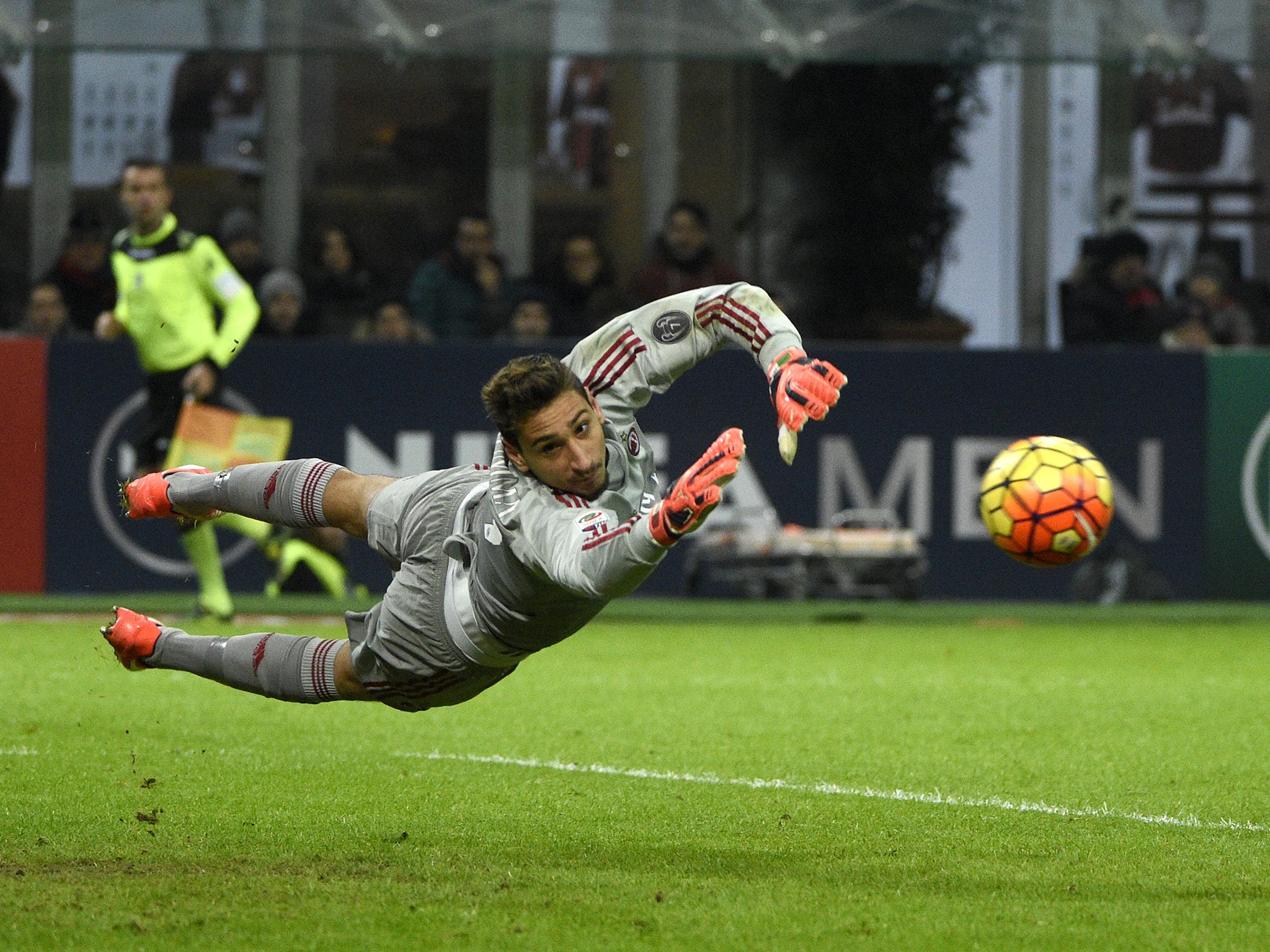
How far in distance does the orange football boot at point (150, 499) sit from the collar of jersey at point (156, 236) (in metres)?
5.15

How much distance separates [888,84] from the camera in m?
16.0

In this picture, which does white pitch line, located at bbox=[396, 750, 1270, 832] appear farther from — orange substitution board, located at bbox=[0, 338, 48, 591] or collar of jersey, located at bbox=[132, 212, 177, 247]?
orange substitution board, located at bbox=[0, 338, 48, 591]

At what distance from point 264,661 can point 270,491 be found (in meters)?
0.56

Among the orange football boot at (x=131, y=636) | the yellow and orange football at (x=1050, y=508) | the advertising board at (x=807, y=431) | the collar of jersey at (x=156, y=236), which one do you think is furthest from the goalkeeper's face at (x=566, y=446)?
the advertising board at (x=807, y=431)

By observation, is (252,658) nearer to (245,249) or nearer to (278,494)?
(278,494)

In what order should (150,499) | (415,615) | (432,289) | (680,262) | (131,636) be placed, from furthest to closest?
(432,289)
(680,262)
(150,499)
(131,636)
(415,615)

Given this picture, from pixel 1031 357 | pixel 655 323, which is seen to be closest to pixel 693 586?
pixel 1031 357

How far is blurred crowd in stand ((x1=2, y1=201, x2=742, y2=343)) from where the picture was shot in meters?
13.5

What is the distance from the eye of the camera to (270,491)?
5.55 m

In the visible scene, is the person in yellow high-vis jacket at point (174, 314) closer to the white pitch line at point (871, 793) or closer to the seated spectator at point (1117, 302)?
the white pitch line at point (871, 793)

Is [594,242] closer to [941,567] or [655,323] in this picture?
[941,567]

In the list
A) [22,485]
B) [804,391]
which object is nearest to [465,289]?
[22,485]

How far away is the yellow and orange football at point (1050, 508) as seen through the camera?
594cm

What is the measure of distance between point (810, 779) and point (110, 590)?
25.7 feet
